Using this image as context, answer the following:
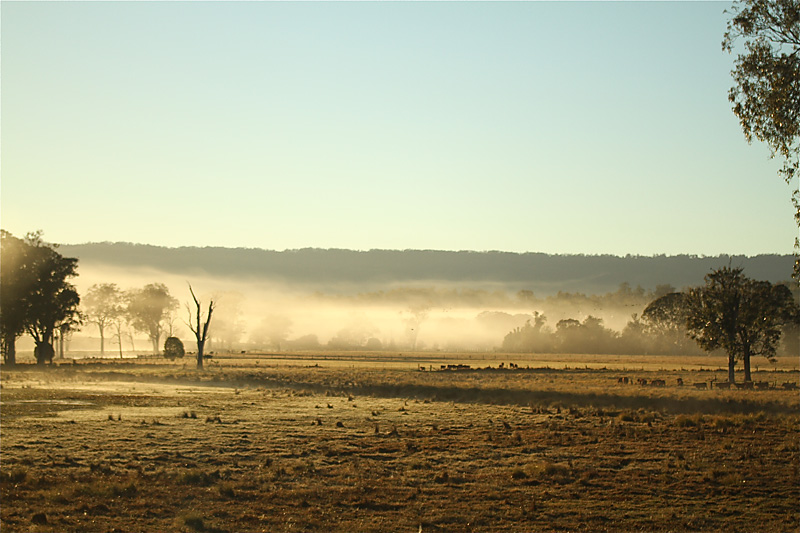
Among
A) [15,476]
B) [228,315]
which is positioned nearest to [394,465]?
[15,476]

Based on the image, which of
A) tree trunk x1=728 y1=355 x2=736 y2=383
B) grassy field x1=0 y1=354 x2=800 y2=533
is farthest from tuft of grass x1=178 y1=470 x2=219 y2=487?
tree trunk x1=728 y1=355 x2=736 y2=383

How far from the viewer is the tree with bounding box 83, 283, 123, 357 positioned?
465 ft

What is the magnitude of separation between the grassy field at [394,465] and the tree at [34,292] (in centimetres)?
4504

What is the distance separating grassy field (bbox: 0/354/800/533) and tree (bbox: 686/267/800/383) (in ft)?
67.6

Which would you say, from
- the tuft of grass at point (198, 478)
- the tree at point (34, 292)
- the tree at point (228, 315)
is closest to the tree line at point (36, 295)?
the tree at point (34, 292)

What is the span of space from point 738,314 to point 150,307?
108m

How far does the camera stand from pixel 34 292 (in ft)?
284

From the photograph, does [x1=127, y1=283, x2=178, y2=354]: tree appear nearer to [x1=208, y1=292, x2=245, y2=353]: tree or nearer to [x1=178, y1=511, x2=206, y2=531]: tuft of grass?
[x1=208, y1=292, x2=245, y2=353]: tree

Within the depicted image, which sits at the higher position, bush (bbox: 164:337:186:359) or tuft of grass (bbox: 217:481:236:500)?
tuft of grass (bbox: 217:481:236:500)

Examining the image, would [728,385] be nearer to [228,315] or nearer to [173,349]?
[173,349]

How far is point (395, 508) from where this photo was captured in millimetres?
18328

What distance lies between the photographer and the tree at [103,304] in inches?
5581

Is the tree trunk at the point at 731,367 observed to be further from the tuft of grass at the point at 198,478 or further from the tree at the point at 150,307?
the tree at the point at 150,307

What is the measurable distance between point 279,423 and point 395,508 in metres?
14.9
